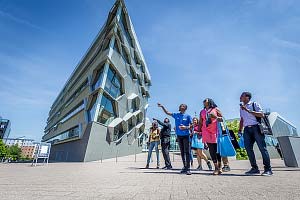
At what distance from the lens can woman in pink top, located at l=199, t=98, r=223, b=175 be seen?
4.61 metres

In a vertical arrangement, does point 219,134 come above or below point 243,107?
below

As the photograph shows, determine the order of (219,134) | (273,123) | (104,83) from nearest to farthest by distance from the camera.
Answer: (219,134)
(104,83)
(273,123)

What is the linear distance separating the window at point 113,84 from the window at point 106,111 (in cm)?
101

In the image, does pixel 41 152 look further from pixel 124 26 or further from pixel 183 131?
pixel 124 26

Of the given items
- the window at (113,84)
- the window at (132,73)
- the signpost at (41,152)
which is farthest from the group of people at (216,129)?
the window at (132,73)

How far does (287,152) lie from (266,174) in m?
4.50

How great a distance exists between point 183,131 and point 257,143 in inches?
68.2

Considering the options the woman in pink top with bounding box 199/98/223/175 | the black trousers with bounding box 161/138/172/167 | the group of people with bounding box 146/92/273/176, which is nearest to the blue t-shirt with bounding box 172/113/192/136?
the group of people with bounding box 146/92/273/176

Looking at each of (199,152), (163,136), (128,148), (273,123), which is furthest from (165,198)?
(273,123)

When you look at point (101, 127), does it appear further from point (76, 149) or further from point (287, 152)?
point (287, 152)

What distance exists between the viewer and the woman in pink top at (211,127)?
4612 millimetres

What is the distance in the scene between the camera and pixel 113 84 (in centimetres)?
2283

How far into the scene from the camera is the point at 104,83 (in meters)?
19.5

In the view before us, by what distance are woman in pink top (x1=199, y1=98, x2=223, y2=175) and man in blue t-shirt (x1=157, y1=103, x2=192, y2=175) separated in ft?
1.39
